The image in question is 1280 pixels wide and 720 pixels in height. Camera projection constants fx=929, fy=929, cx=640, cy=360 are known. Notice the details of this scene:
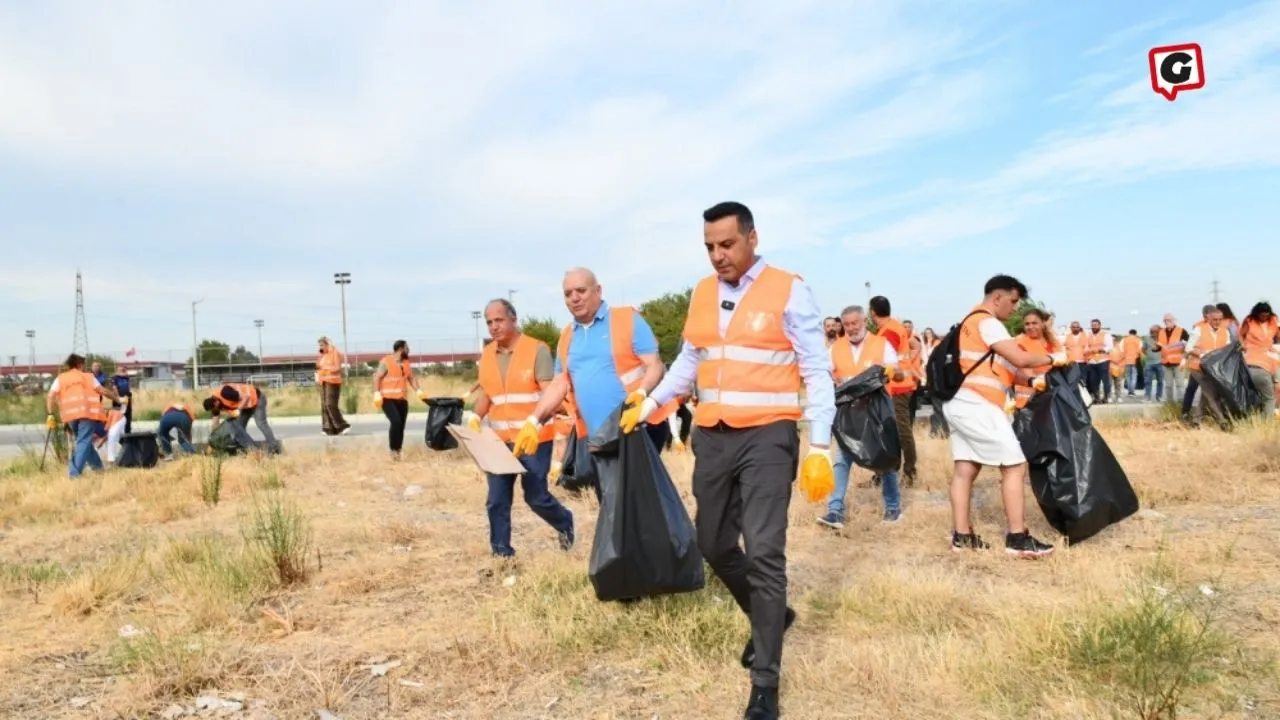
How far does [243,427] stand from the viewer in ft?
41.2

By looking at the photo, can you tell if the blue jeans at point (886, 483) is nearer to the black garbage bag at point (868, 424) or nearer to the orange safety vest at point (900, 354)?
the black garbage bag at point (868, 424)

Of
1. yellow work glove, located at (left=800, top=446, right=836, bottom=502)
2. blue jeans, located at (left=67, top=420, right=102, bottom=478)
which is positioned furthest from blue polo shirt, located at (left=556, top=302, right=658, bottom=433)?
blue jeans, located at (left=67, top=420, right=102, bottom=478)

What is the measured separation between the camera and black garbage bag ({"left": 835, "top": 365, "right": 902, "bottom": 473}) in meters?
6.62

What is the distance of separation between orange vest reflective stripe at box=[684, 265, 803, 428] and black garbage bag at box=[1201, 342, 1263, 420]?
8.47 metres

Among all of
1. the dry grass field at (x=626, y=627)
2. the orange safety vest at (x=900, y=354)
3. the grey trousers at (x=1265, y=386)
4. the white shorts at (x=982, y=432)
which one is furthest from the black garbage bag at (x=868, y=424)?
the grey trousers at (x=1265, y=386)

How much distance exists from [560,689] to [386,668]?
803mm

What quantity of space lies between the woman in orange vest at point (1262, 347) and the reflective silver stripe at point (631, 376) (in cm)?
826

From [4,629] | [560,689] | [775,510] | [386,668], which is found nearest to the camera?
[775,510]

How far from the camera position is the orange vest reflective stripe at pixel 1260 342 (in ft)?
33.3

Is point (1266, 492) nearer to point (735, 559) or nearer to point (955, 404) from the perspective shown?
point (955, 404)

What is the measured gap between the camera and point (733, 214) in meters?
3.54

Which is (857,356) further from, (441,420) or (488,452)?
(441,420)

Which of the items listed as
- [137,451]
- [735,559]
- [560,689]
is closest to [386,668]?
[560,689]

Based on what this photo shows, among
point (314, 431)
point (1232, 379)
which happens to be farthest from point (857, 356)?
point (314, 431)
